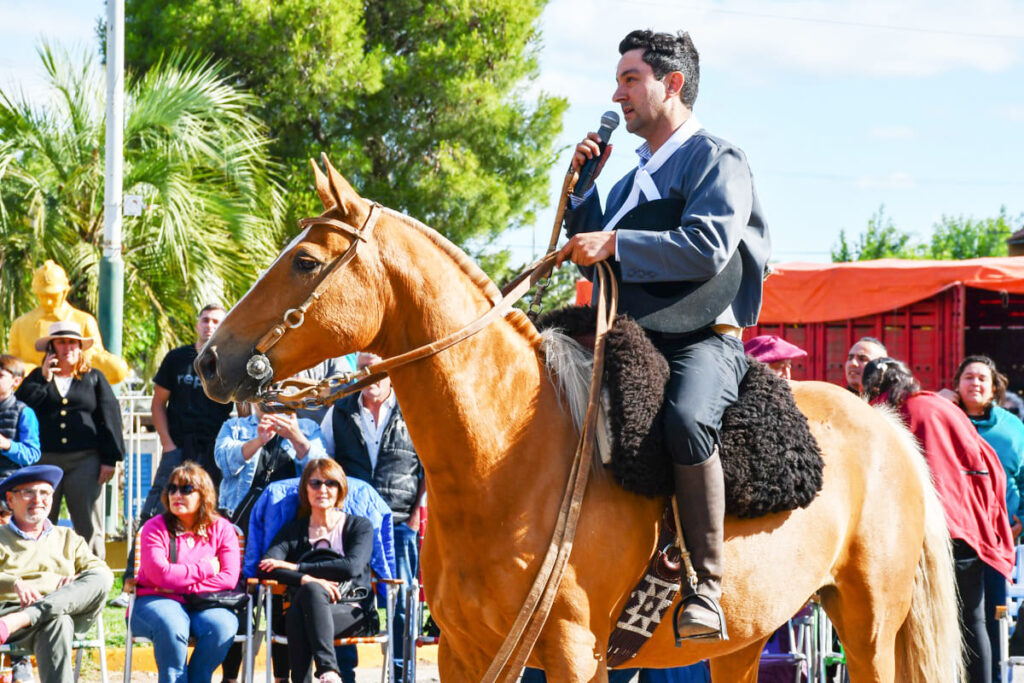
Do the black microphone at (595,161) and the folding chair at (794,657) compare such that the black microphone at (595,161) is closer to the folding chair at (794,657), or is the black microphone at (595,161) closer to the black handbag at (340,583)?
the black handbag at (340,583)

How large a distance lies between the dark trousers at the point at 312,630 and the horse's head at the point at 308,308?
3373 mm

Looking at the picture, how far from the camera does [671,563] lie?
12.3 ft

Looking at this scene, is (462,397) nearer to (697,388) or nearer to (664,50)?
(697,388)

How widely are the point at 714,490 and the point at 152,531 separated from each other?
4.11 m

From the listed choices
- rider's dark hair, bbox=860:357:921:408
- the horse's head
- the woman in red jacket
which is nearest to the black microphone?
the horse's head

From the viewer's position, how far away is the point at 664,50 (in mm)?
3922

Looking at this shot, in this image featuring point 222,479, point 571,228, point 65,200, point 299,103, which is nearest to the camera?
point 571,228

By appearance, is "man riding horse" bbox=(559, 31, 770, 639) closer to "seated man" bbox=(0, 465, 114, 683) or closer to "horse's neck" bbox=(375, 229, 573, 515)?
"horse's neck" bbox=(375, 229, 573, 515)

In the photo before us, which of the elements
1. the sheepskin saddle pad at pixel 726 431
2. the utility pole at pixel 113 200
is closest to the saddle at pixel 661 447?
the sheepskin saddle pad at pixel 726 431

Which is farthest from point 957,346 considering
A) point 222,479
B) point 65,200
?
point 65,200

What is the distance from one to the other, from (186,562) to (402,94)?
15.8 m

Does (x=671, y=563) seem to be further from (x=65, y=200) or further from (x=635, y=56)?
(x=65, y=200)

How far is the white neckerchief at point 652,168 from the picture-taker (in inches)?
157

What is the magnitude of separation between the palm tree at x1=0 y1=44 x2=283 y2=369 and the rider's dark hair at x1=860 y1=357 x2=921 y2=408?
26.9 ft
